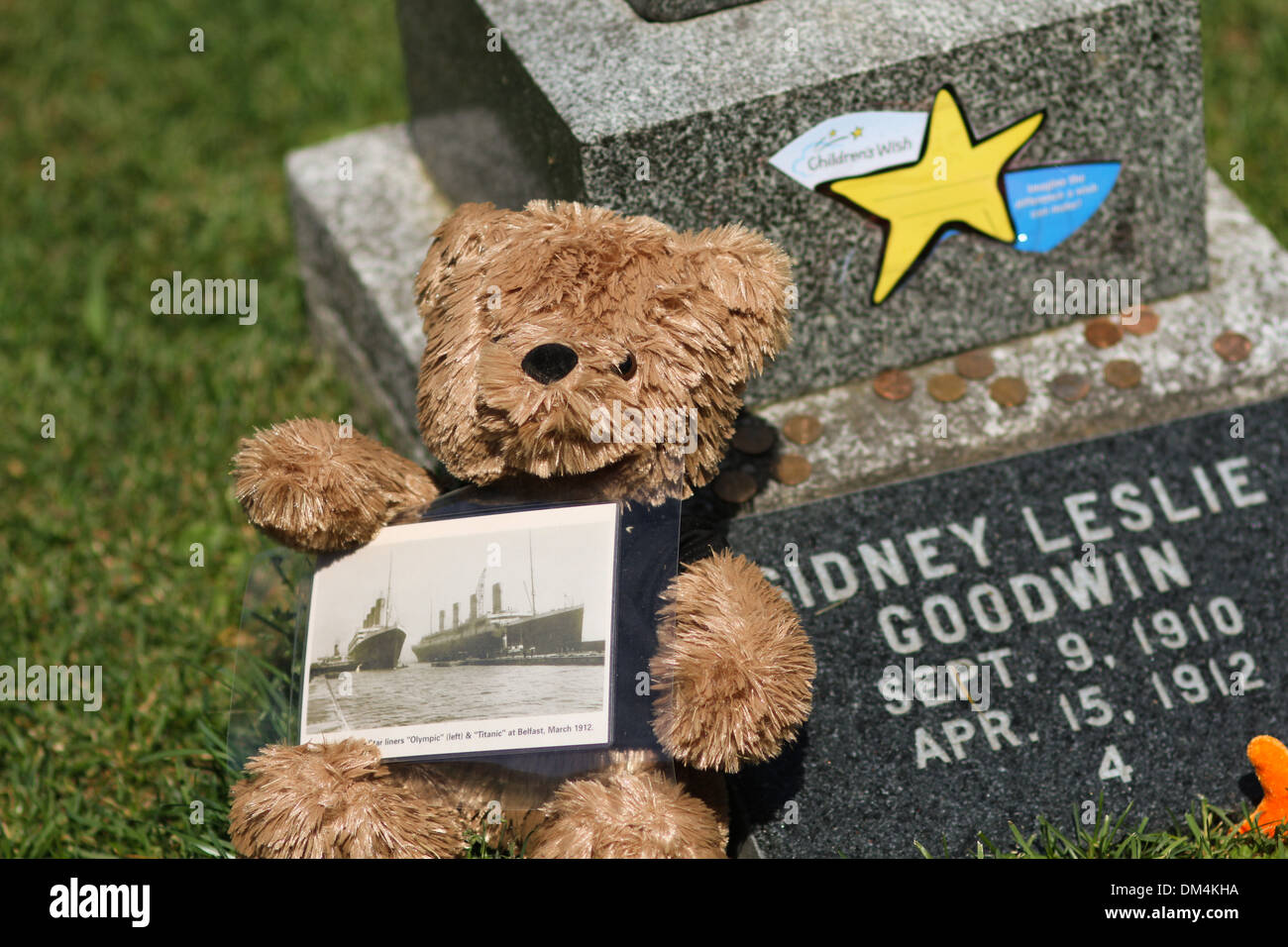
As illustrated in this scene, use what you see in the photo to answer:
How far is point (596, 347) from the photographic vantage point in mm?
2051

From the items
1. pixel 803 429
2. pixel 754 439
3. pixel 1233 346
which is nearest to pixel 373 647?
pixel 754 439

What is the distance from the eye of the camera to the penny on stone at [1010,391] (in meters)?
2.97

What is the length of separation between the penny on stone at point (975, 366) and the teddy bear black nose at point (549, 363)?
1319mm

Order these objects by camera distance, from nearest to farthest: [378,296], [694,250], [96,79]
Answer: [694,250] → [378,296] → [96,79]

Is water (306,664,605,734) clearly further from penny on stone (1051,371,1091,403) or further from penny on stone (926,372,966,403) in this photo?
penny on stone (1051,371,1091,403)

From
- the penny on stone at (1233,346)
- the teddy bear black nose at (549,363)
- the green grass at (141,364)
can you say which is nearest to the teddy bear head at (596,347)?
the teddy bear black nose at (549,363)

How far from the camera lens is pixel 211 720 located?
9.35 feet

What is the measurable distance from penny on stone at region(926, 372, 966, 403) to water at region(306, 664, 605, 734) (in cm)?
125

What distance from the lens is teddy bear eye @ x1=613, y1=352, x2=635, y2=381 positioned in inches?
82.3

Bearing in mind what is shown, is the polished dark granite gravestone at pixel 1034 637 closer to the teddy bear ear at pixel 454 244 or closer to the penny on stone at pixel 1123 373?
the penny on stone at pixel 1123 373

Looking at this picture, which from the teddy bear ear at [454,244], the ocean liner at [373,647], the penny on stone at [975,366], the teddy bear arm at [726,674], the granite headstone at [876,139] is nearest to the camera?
the teddy bear arm at [726,674]

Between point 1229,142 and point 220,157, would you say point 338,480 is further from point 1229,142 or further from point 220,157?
point 1229,142

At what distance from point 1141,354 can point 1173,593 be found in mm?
634
